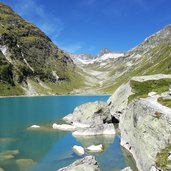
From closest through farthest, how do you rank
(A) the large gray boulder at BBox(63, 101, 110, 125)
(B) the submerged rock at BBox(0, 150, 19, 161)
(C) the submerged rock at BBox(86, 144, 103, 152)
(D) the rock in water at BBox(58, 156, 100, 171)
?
(D) the rock in water at BBox(58, 156, 100, 171) < (B) the submerged rock at BBox(0, 150, 19, 161) < (C) the submerged rock at BBox(86, 144, 103, 152) < (A) the large gray boulder at BBox(63, 101, 110, 125)

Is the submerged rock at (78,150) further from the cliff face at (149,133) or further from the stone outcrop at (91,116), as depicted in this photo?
the stone outcrop at (91,116)

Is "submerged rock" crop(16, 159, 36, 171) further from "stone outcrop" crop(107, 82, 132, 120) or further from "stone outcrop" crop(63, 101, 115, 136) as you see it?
"stone outcrop" crop(107, 82, 132, 120)

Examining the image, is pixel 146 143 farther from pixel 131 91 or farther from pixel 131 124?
pixel 131 91

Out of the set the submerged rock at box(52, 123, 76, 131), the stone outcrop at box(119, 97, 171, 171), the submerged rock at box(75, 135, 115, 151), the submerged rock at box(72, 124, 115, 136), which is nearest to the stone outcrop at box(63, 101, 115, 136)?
the submerged rock at box(52, 123, 76, 131)

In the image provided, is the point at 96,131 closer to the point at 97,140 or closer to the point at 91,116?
the point at 97,140

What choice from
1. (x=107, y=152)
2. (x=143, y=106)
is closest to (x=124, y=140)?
(x=107, y=152)

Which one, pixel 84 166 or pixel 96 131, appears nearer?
pixel 84 166

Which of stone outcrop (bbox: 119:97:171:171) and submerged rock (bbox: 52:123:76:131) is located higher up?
stone outcrop (bbox: 119:97:171:171)

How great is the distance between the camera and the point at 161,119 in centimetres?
3859

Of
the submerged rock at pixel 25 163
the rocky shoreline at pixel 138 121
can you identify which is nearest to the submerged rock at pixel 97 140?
the rocky shoreline at pixel 138 121

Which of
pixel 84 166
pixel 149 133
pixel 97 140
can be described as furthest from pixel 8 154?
pixel 149 133

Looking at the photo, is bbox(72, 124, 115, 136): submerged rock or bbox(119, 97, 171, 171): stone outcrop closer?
bbox(119, 97, 171, 171): stone outcrop

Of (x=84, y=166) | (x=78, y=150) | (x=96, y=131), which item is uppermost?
(x=84, y=166)

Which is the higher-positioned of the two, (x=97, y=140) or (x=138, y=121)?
(x=138, y=121)
